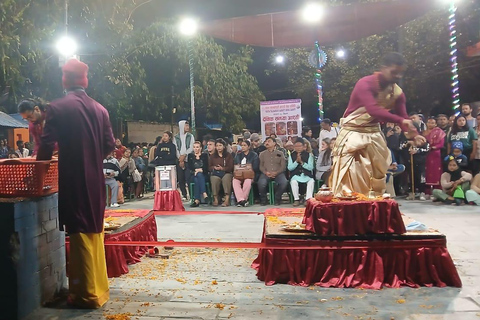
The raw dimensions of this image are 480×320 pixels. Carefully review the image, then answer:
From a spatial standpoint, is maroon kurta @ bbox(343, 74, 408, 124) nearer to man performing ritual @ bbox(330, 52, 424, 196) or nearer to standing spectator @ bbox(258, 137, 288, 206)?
man performing ritual @ bbox(330, 52, 424, 196)

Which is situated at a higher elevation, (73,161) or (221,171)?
(73,161)

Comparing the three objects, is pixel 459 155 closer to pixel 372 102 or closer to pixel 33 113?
pixel 372 102

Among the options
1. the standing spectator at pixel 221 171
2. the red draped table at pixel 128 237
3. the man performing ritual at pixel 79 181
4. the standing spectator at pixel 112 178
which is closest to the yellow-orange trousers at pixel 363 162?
the red draped table at pixel 128 237

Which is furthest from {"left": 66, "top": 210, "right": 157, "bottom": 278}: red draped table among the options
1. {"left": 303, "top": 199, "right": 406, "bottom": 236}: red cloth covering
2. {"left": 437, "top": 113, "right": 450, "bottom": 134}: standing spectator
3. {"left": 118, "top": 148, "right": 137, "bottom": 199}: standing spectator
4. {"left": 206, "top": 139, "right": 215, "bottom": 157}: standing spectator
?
{"left": 437, "top": 113, "right": 450, "bottom": 134}: standing spectator

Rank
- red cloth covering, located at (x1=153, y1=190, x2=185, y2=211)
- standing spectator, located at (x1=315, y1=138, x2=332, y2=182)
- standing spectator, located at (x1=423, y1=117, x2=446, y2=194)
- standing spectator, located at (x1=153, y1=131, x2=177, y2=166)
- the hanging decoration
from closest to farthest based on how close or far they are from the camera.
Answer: red cloth covering, located at (x1=153, y1=190, x2=185, y2=211) < standing spectator, located at (x1=315, y1=138, x2=332, y2=182) < standing spectator, located at (x1=423, y1=117, x2=446, y2=194) < standing spectator, located at (x1=153, y1=131, x2=177, y2=166) < the hanging decoration

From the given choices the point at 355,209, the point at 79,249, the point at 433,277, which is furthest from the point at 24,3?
the point at 433,277

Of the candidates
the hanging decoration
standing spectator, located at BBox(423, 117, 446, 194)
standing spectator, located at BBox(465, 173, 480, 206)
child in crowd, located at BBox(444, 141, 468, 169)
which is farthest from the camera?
the hanging decoration

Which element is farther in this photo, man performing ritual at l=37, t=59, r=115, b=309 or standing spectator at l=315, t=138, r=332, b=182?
standing spectator at l=315, t=138, r=332, b=182

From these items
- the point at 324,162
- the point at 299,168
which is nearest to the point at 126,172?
the point at 299,168

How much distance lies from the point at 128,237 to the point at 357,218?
2.17 meters

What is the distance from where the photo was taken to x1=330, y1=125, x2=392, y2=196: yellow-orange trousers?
4195mm

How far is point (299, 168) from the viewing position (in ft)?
27.2

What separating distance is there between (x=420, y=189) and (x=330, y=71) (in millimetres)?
11609

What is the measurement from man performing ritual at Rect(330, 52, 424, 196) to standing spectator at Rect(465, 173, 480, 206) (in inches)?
165
